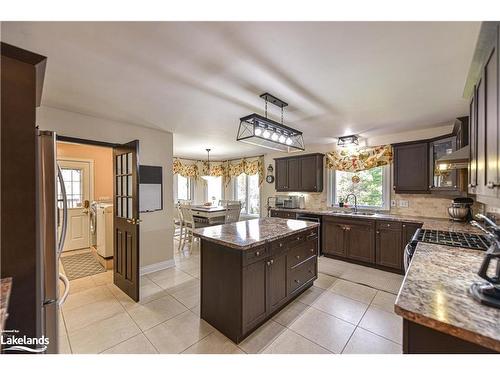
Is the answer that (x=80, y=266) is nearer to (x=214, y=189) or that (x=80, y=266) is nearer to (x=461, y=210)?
(x=214, y=189)

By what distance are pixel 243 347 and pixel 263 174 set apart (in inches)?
184

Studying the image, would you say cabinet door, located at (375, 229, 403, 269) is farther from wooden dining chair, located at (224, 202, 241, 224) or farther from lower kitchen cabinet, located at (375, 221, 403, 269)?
wooden dining chair, located at (224, 202, 241, 224)

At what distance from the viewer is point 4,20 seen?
1.22 meters

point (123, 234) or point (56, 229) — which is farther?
point (123, 234)

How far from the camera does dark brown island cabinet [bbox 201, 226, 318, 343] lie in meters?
1.89

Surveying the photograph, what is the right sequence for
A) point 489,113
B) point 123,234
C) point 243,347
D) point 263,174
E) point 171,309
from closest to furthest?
point 489,113 < point 243,347 < point 171,309 < point 123,234 < point 263,174

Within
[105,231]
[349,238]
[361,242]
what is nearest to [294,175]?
[349,238]

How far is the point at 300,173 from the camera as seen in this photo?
4.97m

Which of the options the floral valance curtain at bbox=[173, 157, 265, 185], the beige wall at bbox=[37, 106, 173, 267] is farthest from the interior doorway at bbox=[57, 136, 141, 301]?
the floral valance curtain at bbox=[173, 157, 265, 185]

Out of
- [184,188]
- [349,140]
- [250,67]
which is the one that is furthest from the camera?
[184,188]

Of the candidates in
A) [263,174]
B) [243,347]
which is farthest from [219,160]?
[243,347]

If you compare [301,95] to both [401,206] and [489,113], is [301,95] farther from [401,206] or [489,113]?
[401,206]

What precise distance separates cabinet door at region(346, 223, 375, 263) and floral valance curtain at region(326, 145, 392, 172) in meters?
Result: 1.25

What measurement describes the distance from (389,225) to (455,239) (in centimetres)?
141
